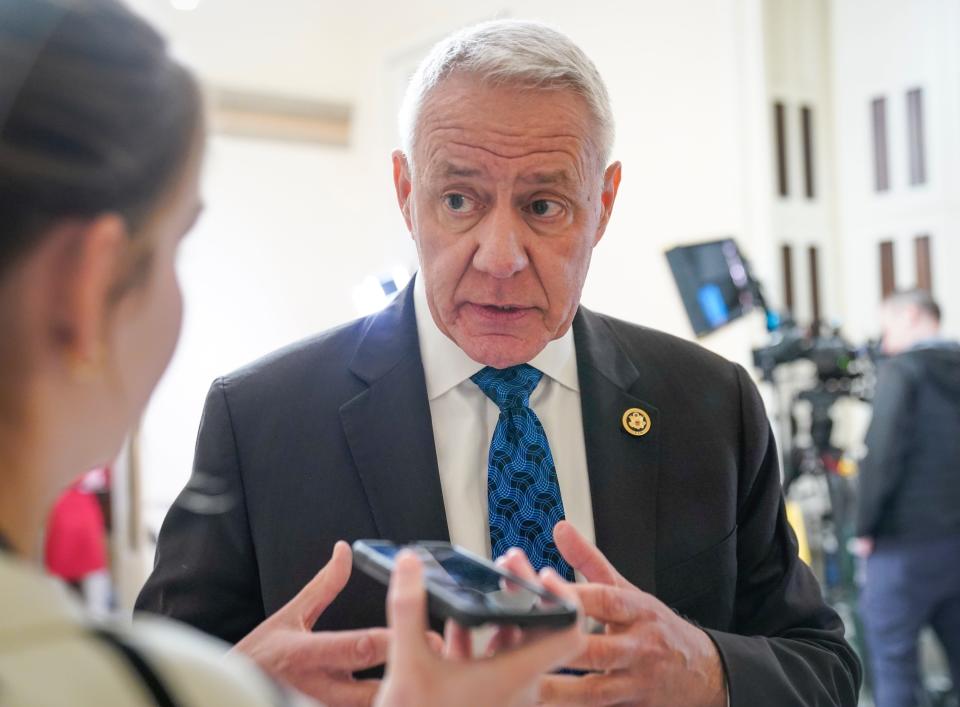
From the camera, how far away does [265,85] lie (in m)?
6.46

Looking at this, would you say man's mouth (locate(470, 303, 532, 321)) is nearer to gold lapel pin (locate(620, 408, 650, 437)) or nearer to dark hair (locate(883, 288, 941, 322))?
gold lapel pin (locate(620, 408, 650, 437))

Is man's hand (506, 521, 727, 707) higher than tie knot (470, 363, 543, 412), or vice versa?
tie knot (470, 363, 543, 412)

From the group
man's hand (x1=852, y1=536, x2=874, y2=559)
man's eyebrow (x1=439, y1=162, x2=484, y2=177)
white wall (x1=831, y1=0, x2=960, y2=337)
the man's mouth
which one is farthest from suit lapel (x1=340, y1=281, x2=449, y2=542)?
white wall (x1=831, y1=0, x2=960, y2=337)

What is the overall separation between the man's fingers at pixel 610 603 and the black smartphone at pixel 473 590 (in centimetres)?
14

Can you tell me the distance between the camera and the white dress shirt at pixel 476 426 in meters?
1.43

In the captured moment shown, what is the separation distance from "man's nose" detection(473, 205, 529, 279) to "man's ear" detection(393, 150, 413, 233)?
6.7 inches

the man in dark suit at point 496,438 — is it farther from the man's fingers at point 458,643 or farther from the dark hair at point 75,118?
the dark hair at point 75,118

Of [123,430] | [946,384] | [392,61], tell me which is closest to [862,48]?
[946,384]

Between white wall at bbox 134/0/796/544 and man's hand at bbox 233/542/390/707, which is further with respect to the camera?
white wall at bbox 134/0/796/544

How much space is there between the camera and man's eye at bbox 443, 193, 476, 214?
1.44 meters

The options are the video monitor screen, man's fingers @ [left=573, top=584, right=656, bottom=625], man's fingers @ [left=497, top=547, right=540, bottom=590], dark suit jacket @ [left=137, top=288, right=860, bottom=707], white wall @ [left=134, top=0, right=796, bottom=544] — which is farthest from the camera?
white wall @ [left=134, top=0, right=796, bottom=544]

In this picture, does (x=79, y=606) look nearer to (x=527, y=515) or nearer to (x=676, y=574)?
(x=527, y=515)

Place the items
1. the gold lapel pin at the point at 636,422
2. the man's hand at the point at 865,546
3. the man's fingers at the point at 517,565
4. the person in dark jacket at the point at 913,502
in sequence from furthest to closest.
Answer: the man's hand at the point at 865,546, the person in dark jacket at the point at 913,502, the gold lapel pin at the point at 636,422, the man's fingers at the point at 517,565

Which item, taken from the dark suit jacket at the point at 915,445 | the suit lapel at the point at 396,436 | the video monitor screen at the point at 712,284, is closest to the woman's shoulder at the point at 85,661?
the suit lapel at the point at 396,436
